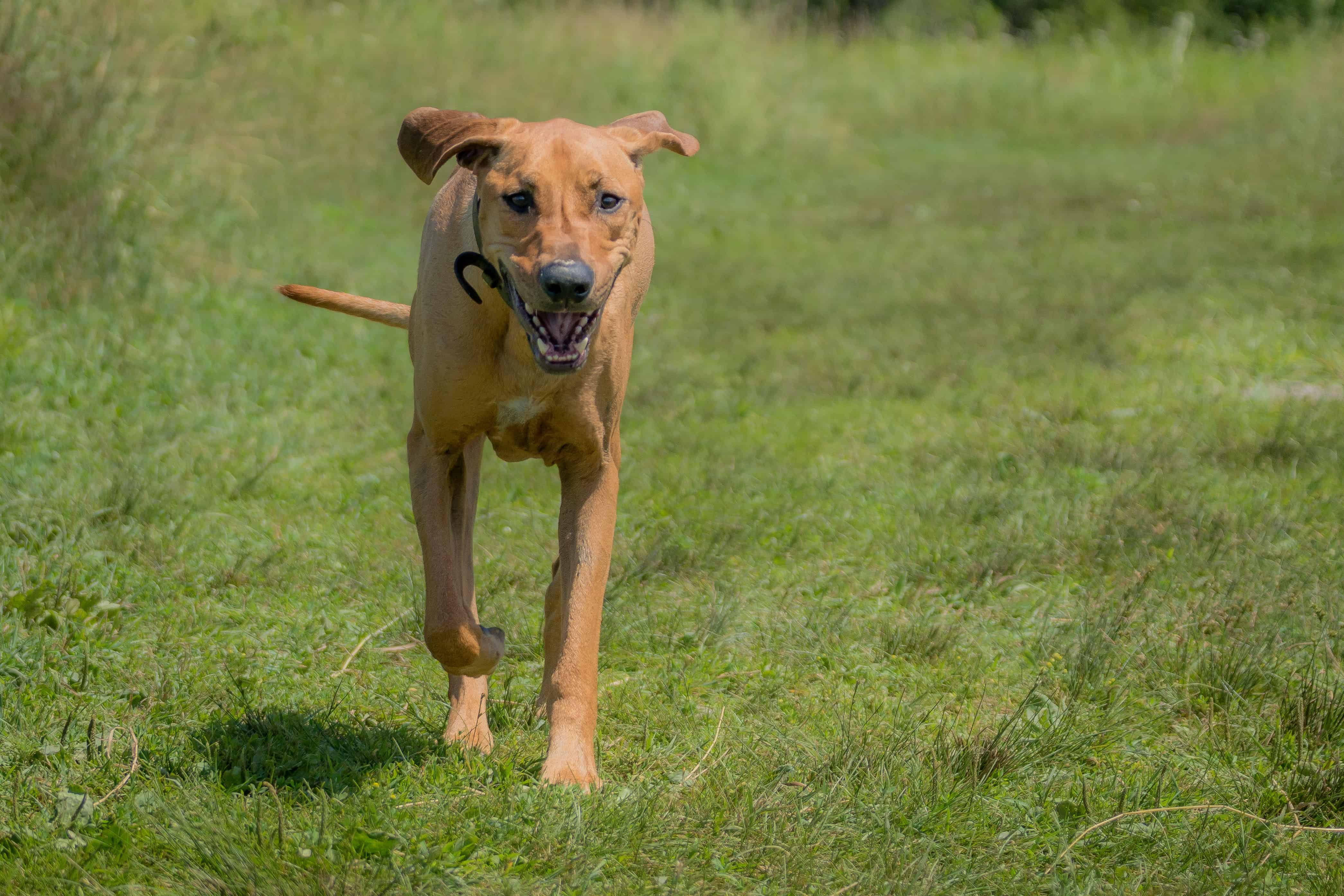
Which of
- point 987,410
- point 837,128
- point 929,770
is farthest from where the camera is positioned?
point 837,128

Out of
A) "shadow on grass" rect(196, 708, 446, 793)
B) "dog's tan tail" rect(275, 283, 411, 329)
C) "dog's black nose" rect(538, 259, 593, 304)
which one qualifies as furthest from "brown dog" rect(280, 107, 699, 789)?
"dog's tan tail" rect(275, 283, 411, 329)

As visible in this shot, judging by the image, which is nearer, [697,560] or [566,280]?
[566,280]

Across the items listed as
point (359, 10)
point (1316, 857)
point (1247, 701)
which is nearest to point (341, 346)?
point (1247, 701)

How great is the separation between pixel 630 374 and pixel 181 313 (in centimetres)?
228

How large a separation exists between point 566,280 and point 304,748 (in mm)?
1221

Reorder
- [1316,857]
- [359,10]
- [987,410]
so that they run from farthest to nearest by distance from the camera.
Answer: [359,10] < [987,410] < [1316,857]

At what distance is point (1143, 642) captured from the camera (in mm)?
3801

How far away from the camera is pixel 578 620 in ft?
10.4

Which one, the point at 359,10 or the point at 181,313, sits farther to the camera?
the point at 359,10

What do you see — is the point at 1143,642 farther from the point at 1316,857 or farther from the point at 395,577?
the point at 395,577

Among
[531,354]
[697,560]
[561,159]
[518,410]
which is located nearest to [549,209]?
[561,159]

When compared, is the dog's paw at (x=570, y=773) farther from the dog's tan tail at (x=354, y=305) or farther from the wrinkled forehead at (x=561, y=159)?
the dog's tan tail at (x=354, y=305)

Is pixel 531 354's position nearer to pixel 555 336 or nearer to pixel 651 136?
pixel 555 336

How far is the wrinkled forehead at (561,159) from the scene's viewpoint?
2.96 metres
